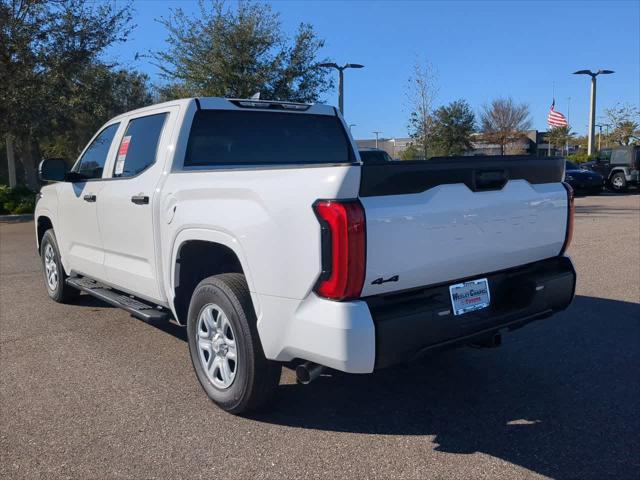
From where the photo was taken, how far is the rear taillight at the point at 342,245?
2.82 metres

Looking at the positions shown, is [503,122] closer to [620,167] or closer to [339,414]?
[620,167]

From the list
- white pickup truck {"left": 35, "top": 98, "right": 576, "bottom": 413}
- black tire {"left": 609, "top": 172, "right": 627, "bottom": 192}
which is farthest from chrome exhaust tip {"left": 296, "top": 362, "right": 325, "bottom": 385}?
black tire {"left": 609, "top": 172, "right": 627, "bottom": 192}

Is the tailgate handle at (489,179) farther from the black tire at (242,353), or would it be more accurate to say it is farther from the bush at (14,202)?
the bush at (14,202)

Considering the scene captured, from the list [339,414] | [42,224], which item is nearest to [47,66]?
[42,224]

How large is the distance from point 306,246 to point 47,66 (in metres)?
17.4

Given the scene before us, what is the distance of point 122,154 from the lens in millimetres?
5043

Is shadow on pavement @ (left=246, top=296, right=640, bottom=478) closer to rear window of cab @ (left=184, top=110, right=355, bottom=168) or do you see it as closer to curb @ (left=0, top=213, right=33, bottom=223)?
rear window of cab @ (left=184, top=110, right=355, bottom=168)

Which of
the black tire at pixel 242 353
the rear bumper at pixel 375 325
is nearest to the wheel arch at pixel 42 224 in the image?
the black tire at pixel 242 353

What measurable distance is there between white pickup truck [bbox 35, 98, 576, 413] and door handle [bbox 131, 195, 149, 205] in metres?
0.01

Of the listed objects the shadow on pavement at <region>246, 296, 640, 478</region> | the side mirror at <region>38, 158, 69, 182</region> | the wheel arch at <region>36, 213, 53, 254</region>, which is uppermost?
the side mirror at <region>38, 158, 69, 182</region>

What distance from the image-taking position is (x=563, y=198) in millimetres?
3967

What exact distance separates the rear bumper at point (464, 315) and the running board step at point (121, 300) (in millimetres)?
1990

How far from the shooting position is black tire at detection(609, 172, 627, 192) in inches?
954

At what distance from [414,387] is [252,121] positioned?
8.05 ft
